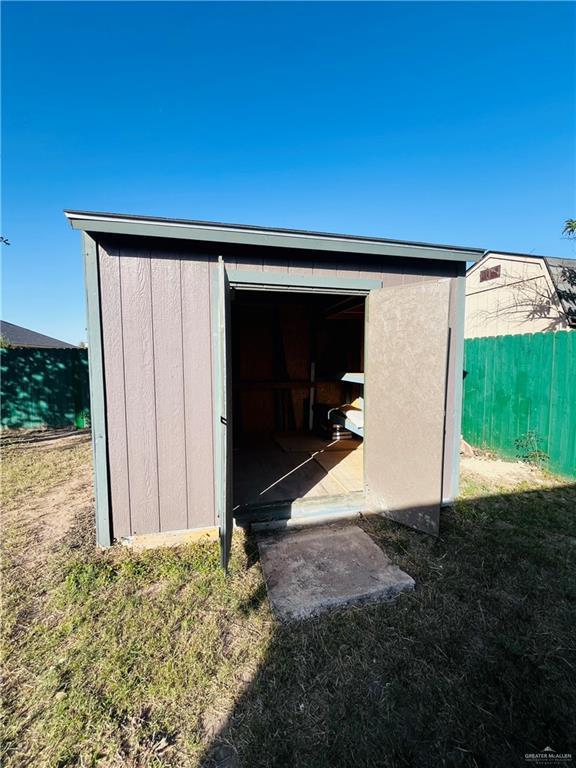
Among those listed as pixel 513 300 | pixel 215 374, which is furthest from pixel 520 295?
pixel 215 374

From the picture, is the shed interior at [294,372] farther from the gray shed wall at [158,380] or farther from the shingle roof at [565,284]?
the shingle roof at [565,284]

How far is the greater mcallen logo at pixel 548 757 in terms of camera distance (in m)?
1.14

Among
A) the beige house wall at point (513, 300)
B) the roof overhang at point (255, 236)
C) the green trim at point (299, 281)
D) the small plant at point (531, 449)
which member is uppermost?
the beige house wall at point (513, 300)

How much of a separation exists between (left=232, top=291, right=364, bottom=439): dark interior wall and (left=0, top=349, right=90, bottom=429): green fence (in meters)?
3.91

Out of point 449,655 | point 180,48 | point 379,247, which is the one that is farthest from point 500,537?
point 180,48

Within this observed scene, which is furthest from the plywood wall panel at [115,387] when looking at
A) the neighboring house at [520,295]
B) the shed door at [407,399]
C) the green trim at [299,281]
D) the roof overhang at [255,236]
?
the neighboring house at [520,295]

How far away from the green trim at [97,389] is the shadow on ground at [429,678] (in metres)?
1.39

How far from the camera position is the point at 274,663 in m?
1.56

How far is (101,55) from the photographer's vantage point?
373 centimetres

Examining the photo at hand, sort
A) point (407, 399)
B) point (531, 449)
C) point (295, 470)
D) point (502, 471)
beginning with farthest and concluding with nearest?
point (531, 449)
point (502, 471)
point (295, 470)
point (407, 399)

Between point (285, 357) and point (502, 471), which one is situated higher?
point (285, 357)

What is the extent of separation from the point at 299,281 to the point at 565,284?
371 inches

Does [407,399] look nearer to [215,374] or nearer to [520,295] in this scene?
[215,374]

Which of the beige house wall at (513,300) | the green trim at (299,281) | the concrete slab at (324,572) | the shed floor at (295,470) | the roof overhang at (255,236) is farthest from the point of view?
the beige house wall at (513,300)
